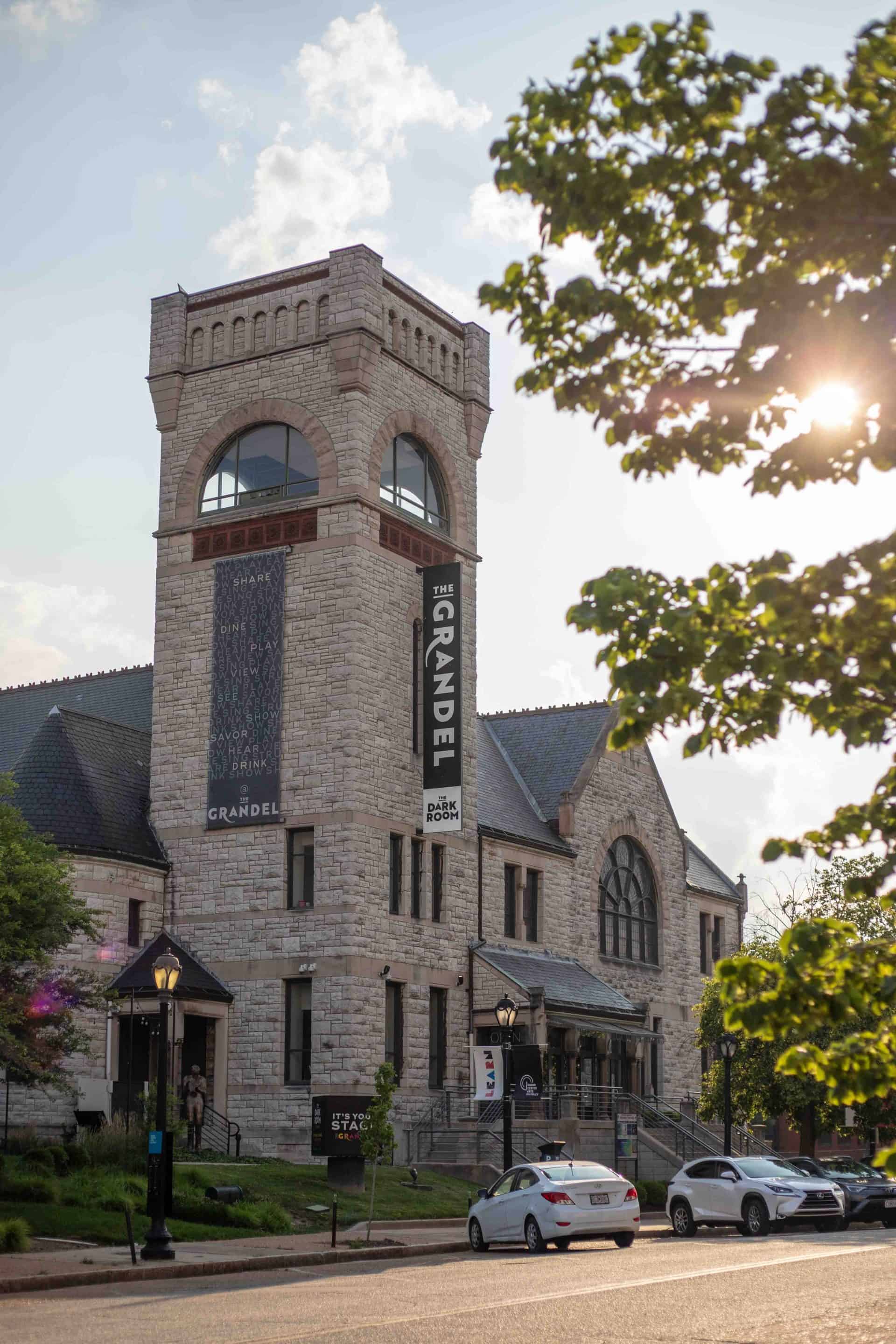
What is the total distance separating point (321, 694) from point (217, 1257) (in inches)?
724

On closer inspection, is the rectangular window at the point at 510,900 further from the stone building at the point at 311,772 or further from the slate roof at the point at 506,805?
the slate roof at the point at 506,805

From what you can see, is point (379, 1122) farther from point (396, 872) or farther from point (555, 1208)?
point (396, 872)

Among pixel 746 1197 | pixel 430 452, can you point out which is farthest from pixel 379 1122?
pixel 430 452

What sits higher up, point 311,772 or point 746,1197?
point 311,772

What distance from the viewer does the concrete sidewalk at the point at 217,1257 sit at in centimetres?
1862

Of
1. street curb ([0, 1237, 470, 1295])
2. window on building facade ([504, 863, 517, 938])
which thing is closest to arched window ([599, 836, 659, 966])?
window on building facade ([504, 863, 517, 938])

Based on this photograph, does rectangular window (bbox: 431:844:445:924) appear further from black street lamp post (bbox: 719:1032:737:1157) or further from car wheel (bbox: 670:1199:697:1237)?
car wheel (bbox: 670:1199:697:1237)

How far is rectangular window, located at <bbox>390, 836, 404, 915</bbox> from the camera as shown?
38.8 metres

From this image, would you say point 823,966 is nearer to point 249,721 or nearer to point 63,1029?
point 63,1029

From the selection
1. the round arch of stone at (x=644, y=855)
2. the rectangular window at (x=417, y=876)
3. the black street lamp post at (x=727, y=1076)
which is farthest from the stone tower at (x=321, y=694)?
the round arch of stone at (x=644, y=855)

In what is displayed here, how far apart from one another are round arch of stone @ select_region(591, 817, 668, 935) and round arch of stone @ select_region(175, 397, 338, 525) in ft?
51.3

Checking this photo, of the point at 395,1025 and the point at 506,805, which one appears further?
the point at 506,805

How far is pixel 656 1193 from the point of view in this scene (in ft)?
120

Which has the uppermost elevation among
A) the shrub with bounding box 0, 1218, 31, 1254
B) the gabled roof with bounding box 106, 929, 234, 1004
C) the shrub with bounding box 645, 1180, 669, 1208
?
the gabled roof with bounding box 106, 929, 234, 1004
